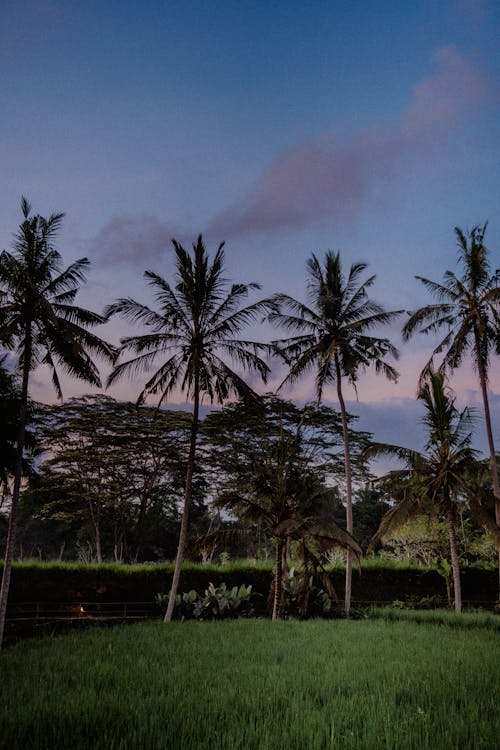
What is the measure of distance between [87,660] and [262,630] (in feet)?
17.4

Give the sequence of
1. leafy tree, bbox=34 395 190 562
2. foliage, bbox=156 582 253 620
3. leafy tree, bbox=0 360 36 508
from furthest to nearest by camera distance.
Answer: leafy tree, bbox=34 395 190 562
leafy tree, bbox=0 360 36 508
foliage, bbox=156 582 253 620

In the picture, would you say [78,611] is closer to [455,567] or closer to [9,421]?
[9,421]

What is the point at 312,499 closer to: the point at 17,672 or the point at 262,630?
the point at 262,630

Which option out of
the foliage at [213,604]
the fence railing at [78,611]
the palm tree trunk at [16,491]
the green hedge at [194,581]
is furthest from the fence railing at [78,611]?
the palm tree trunk at [16,491]

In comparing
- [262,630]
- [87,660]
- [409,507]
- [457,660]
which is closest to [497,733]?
[457,660]

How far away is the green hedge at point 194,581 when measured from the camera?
18.0 metres

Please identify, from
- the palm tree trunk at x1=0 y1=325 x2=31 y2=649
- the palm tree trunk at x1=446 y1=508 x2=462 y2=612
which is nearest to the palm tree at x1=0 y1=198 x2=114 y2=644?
the palm tree trunk at x1=0 y1=325 x2=31 y2=649

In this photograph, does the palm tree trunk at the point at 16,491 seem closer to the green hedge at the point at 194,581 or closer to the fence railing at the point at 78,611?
the fence railing at the point at 78,611

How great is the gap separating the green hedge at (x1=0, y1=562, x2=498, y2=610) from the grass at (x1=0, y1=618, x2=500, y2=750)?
27.2 ft

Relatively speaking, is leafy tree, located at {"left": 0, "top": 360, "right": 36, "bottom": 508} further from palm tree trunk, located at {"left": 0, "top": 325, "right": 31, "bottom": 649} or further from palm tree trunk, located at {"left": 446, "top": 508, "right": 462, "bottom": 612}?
palm tree trunk, located at {"left": 446, "top": 508, "right": 462, "bottom": 612}

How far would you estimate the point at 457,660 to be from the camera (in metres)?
8.05

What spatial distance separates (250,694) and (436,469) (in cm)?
1359

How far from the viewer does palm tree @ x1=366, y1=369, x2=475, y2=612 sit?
17453mm

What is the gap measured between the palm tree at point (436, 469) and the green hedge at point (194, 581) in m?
4.67
